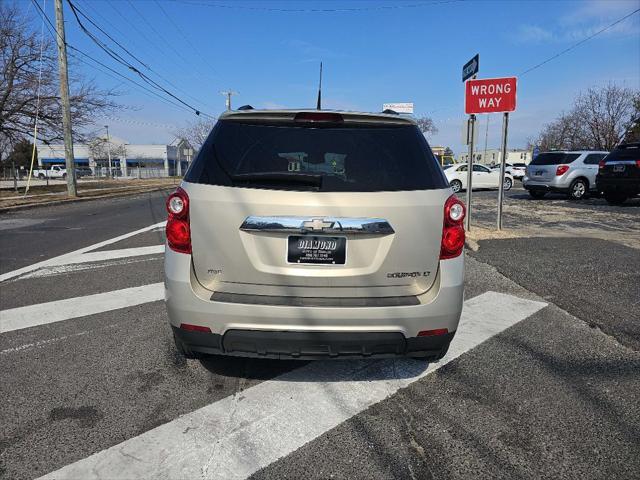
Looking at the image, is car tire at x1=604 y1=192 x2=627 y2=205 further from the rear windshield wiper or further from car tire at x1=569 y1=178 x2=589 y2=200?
the rear windshield wiper

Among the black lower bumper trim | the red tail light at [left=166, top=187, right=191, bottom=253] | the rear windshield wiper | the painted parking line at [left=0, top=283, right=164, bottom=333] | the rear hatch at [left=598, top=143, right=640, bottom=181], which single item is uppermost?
the rear hatch at [left=598, top=143, right=640, bottom=181]

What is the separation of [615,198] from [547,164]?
8.68 feet

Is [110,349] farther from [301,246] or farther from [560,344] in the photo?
[560,344]

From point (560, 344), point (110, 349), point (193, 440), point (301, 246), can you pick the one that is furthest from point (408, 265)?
point (110, 349)

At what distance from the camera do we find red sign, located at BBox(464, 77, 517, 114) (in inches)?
313

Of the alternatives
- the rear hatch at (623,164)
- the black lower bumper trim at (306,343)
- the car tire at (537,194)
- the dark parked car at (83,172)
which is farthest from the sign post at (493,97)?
the dark parked car at (83,172)

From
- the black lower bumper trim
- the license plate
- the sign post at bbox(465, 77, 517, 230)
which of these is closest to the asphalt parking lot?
the black lower bumper trim

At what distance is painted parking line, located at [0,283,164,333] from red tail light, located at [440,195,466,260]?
341cm

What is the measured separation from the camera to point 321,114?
2.64m

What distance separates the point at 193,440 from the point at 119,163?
9152 centimetres

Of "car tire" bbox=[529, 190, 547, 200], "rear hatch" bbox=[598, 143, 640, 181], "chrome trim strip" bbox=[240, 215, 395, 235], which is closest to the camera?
"chrome trim strip" bbox=[240, 215, 395, 235]

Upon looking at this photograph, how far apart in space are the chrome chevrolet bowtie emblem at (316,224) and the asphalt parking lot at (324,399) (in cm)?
113

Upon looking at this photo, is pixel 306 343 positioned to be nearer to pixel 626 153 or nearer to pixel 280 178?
pixel 280 178

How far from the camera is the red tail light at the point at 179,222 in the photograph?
2.43 meters
